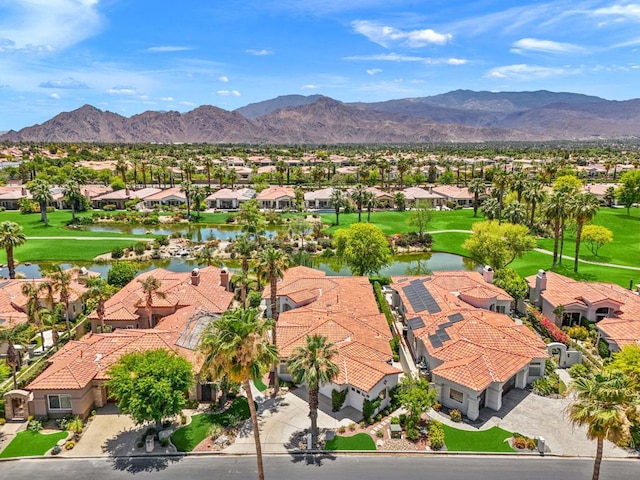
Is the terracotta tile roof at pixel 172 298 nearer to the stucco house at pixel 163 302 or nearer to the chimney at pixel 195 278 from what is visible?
the stucco house at pixel 163 302

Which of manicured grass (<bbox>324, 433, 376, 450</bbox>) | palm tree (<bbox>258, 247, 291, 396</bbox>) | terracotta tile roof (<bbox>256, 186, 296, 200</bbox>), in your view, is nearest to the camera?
manicured grass (<bbox>324, 433, 376, 450</bbox>)

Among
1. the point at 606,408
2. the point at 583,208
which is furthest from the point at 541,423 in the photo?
the point at 583,208

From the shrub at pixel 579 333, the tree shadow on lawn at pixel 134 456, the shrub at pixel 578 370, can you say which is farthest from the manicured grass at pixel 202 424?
the shrub at pixel 579 333

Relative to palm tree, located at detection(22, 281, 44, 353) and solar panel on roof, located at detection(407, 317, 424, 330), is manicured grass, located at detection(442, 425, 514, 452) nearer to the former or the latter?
solar panel on roof, located at detection(407, 317, 424, 330)

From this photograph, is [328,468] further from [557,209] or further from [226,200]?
[226,200]

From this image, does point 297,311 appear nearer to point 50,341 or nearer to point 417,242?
point 50,341

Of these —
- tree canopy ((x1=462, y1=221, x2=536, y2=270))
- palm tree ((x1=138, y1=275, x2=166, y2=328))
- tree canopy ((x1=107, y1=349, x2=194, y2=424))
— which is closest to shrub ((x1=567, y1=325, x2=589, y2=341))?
tree canopy ((x1=462, y1=221, x2=536, y2=270))
